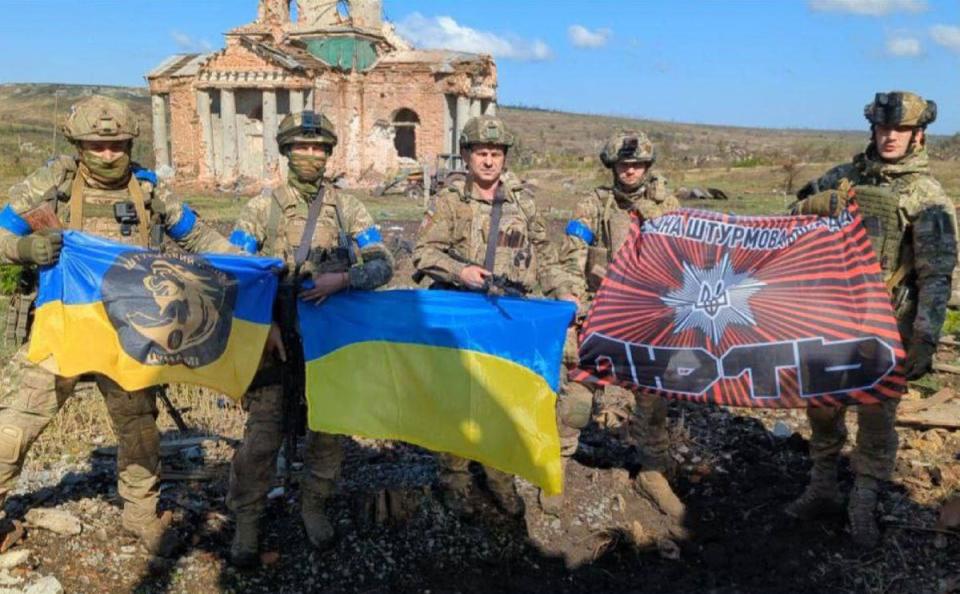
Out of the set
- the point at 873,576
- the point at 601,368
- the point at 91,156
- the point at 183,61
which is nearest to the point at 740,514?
the point at 873,576

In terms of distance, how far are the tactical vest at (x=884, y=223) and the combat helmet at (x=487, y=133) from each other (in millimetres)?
2073

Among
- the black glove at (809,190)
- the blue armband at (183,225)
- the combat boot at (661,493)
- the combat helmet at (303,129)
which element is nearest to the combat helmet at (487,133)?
the combat helmet at (303,129)

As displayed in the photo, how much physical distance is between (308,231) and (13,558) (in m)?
2.43

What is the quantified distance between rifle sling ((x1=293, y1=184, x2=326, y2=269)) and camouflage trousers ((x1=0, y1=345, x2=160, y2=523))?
1181 millimetres

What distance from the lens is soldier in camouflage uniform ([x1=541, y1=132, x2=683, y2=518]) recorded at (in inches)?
190

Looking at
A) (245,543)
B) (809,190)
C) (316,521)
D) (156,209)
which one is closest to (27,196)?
(156,209)

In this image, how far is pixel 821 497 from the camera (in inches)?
190

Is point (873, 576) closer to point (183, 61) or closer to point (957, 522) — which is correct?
point (957, 522)

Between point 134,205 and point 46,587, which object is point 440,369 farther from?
point 46,587

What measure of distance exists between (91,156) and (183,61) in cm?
Answer: 3106

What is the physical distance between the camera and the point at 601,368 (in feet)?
14.4

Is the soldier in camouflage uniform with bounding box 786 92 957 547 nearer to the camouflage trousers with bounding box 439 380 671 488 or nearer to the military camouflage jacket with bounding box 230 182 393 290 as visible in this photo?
the camouflage trousers with bounding box 439 380 671 488

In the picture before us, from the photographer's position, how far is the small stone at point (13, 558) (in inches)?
162

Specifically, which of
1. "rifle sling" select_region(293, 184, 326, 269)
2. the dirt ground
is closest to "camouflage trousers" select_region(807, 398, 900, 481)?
the dirt ground
